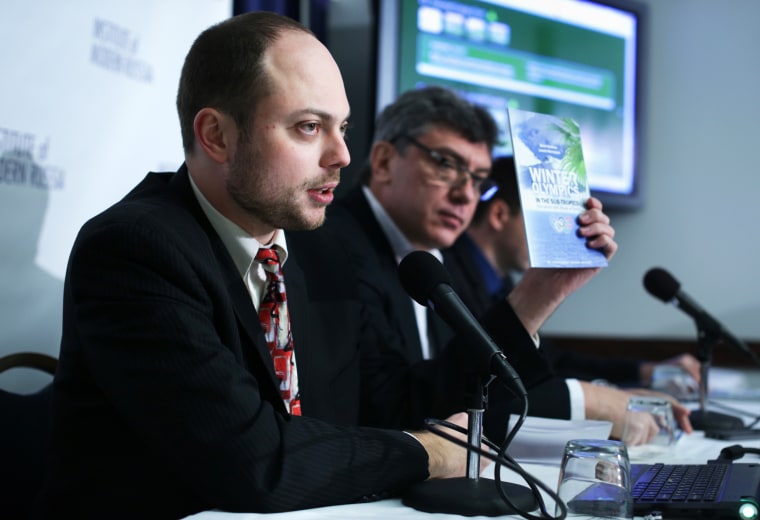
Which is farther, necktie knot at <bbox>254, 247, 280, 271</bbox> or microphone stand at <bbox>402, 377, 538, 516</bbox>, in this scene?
necktie knot at <bbox>254, 247, 280, 271</bbox>

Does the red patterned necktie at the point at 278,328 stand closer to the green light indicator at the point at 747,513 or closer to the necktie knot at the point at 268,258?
the necktie knot at the point at 268,258

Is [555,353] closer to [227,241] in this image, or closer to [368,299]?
[368,299]

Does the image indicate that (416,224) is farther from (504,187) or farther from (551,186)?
(551,186)

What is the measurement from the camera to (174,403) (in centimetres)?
109

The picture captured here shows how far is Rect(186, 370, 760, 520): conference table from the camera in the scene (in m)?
1.04

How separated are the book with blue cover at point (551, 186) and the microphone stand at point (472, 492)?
0.28 m

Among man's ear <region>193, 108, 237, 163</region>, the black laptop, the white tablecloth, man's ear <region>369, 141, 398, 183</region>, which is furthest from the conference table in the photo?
man's ear <region>369, 141, 398, 183</region>

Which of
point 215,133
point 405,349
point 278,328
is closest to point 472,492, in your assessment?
point 278,328

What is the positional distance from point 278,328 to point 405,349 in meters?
0.66

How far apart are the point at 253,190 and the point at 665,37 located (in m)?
3.18

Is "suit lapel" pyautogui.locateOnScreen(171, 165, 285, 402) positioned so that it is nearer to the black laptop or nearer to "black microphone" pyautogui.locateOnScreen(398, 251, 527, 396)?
"black microphone" pyautogui.locateOnScreen(398, 251, 527, 396)

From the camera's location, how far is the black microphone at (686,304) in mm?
2029

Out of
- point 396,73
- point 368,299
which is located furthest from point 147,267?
point 396,73

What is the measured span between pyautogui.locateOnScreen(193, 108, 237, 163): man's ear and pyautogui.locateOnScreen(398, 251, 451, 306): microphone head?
17.8 inches
